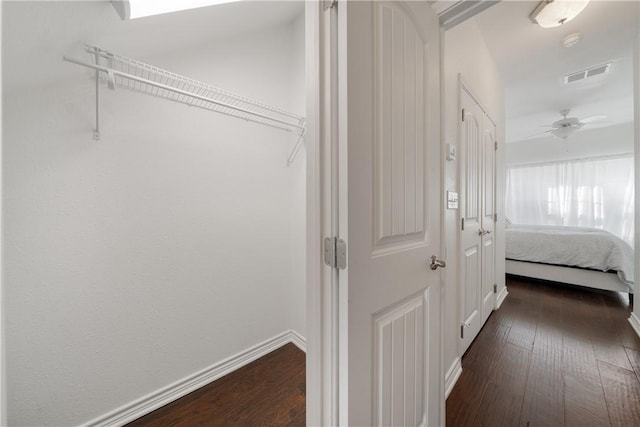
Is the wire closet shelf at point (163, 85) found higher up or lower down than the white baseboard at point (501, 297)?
higher up

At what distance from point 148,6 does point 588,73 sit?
433cm

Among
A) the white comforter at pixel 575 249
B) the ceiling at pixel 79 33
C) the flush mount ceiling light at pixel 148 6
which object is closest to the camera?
the ceiling at pixel 79 33

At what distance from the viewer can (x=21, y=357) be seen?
1.03m

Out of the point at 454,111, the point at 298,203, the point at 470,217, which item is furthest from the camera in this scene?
the point at 298,203

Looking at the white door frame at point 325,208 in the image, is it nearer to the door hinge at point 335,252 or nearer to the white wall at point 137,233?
the door hinge at point 335,252

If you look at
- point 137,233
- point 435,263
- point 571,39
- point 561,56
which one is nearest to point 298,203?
point 137,233

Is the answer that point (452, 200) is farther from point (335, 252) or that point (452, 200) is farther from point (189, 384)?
point (189, 384)

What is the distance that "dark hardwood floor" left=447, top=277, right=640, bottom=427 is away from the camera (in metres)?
1.33

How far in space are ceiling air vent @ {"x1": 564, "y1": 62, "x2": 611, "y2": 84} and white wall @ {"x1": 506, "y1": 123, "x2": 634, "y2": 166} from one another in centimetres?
291

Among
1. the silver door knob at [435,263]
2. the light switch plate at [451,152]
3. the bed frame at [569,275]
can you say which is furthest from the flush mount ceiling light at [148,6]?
the bed frame at [569,275]

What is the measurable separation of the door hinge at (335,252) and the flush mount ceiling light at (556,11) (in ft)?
8.09

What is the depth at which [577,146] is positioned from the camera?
194 inches

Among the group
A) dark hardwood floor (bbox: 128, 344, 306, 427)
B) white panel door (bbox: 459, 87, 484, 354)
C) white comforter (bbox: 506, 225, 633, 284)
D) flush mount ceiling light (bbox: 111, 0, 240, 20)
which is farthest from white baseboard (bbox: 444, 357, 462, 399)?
white comforter (bbox: 506, 225, 633, 284)

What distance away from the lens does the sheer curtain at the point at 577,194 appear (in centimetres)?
448
